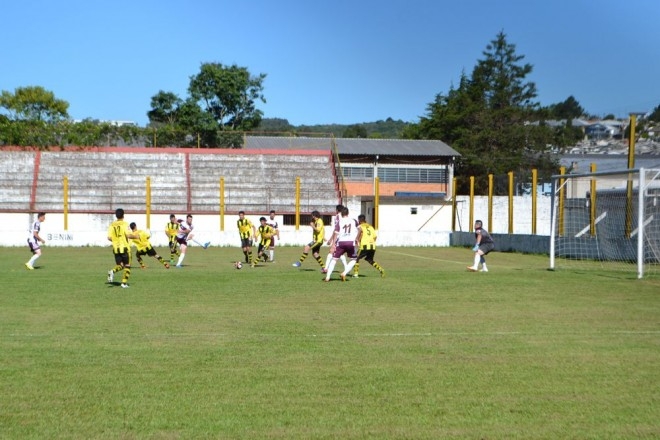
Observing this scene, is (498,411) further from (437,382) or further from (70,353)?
(70,353)

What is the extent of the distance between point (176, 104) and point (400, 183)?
21.9 metres

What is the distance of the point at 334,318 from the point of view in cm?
1478

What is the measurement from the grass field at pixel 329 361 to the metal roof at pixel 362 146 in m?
51.5

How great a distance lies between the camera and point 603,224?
30.6 m

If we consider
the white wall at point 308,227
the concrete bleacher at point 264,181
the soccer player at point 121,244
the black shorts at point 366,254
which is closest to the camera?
the soccer player at point 121,244

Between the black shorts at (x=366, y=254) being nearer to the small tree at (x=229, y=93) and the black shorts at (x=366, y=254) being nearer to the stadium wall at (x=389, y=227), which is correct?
the stadium wall at (x=389, y=227)

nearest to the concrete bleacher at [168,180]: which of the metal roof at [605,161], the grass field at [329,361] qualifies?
the metal roof at [605,161]

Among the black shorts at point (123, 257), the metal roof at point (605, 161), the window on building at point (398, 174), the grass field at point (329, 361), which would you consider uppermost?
the metal roof at point (605, 161)

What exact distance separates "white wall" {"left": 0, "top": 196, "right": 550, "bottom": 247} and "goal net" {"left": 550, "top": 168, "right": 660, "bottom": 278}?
774 cm

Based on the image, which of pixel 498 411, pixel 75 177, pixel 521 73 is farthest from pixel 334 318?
pixel 521 73

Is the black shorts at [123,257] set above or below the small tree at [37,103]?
below

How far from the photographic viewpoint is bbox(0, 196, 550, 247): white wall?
4206cm

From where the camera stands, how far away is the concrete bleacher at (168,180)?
164ft

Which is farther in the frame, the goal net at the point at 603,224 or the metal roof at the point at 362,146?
the metal roof at the point at 362,146
